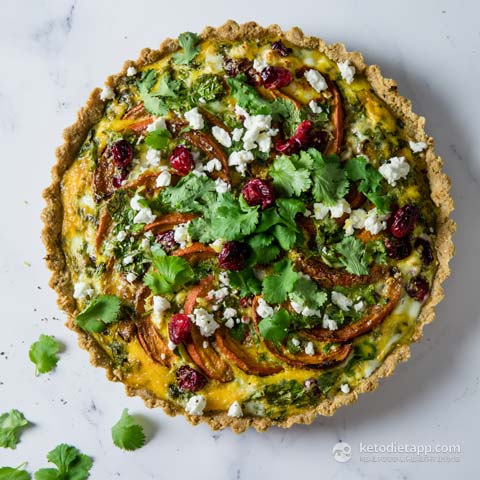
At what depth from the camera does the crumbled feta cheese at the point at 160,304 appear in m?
4.56

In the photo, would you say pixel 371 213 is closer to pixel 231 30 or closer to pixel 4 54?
pixel 231 30

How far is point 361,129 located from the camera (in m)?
4.69

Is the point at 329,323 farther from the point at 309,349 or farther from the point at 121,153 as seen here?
the point at 121,153

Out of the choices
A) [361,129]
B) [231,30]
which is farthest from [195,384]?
[231,30]

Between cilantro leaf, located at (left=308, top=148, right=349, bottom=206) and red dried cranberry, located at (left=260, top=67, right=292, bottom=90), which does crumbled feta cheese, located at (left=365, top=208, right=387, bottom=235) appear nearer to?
cilantro leaf, located at (left=308, top=148, right=349, bottom=206)

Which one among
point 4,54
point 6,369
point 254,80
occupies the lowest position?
point 6,369

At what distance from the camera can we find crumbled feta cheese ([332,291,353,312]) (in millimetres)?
4574

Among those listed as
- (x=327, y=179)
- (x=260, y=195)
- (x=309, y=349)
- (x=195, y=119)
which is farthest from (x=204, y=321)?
(x=195, y=119)

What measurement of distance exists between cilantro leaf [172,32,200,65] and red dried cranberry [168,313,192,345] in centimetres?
164

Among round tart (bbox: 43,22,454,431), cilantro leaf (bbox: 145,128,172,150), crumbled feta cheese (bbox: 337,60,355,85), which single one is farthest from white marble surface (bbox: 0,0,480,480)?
cilantro leaf (bbox: 145,128,172,150)

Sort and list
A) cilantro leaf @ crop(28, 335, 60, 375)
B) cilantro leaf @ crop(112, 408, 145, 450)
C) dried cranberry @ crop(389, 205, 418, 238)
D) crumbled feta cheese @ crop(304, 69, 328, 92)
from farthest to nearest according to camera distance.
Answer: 1. cilantro leaf @ crop(28, 335, 60, 375)
2. cilantro leaf @ crop(112, 408, 145, 450)
3. crumbled feta cheese @ crop(304, 69, 328, 92)
4. dried cranberry @ crop(389, 205, 418, 238)

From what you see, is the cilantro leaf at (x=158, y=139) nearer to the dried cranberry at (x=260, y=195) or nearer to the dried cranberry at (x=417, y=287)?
the dried cranberry at (x=260, y=195)

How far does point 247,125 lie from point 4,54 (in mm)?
2016

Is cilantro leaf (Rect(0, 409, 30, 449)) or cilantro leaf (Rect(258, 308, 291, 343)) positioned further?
cilantro leaf (Rect(0, 409, 30, 449))
